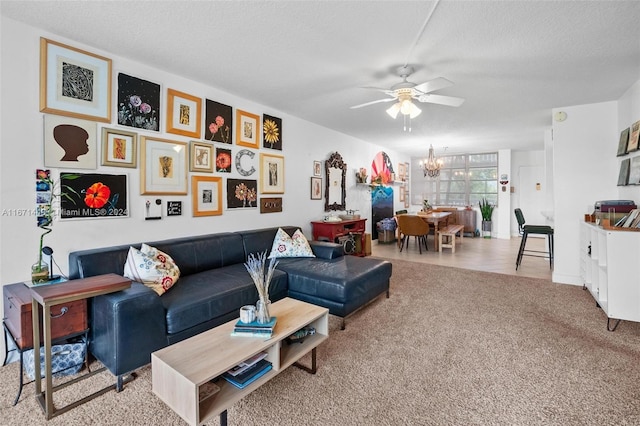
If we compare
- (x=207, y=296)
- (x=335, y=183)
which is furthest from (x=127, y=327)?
(x=335, y=183)

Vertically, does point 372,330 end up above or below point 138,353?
below

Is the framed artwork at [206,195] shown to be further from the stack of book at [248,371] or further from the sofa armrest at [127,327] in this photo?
the stack of book at [248,371]

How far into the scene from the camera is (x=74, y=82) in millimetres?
2402

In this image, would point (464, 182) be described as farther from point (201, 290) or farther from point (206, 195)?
point (201, 290)

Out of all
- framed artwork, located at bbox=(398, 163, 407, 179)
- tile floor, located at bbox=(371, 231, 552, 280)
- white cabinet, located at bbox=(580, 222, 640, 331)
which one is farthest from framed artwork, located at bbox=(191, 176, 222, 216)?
framed artwork, located at bbox=(398, 163, 407, 179)

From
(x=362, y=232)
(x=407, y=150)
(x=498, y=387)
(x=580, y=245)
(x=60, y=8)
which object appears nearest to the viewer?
(x=498, y=387)

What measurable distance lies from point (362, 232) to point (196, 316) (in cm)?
383

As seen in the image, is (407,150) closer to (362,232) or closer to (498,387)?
(362,232)

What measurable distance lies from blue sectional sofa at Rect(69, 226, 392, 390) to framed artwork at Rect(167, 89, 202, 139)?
115 centimetres

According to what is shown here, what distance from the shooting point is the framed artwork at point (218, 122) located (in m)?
3.39

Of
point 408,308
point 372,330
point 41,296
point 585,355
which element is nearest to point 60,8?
point 41,296

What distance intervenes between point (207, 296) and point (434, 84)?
2.63 metres

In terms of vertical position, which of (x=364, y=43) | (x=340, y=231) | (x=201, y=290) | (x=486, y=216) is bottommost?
(x=201, y=290)

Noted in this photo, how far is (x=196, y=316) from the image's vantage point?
84.4 inches
